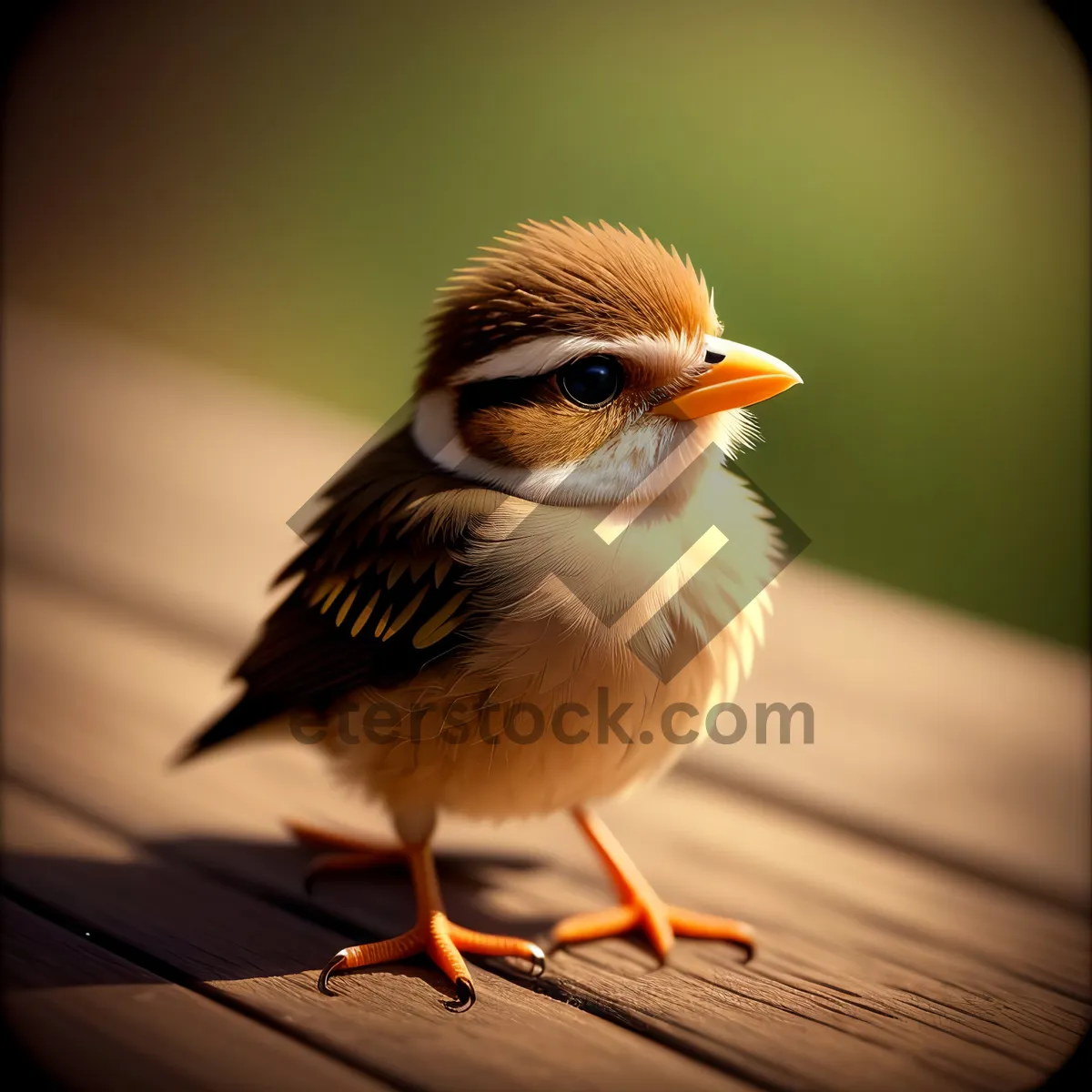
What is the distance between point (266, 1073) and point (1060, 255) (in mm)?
2127

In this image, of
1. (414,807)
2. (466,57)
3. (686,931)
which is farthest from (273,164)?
(686,931)

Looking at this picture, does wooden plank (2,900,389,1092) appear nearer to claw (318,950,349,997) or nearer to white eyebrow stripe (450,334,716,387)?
claw (318,950,349,997)

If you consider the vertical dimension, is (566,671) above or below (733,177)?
below

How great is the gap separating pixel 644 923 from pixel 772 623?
3.58 feet

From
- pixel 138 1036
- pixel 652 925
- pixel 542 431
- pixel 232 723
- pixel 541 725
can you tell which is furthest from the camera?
pixel 232 723

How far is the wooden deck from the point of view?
154cm

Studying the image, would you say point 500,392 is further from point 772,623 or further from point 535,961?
point 772,623

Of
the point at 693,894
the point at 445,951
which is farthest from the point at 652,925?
the point at 445,951

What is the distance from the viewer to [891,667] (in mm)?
3039

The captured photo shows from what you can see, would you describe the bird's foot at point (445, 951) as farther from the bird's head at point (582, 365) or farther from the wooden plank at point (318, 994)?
the bird's head at point (582, 365)

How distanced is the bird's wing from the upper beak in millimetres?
366

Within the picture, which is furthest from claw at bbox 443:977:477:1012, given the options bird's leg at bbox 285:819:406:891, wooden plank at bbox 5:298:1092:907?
wooden plank at bbox 5:298:1092:907

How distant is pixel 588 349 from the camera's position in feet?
5.74

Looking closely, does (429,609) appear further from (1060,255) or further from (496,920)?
(1060,255)
